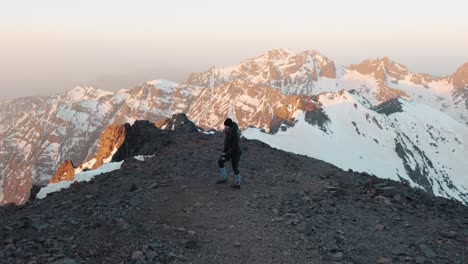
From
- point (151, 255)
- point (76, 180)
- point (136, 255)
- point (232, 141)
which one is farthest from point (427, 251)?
point (76, 180)

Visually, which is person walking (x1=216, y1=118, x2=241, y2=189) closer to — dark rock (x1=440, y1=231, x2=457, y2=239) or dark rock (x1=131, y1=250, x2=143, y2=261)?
dark rock (x1=131, y1=250, x2=143, y2=261)

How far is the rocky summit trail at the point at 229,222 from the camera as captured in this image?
42.3 ft

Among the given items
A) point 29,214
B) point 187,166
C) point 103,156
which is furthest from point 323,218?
point 103,156

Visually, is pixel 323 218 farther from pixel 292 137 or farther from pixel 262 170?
pixel 292 137

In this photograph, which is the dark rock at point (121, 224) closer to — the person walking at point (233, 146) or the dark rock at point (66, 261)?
the dark rock at point (66, 261)

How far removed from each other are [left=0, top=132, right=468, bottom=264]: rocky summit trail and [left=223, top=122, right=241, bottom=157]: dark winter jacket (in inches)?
66.6

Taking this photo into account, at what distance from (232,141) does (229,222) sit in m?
4.32

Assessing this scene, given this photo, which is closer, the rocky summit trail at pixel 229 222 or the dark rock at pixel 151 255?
the dark rock at pixel 151 255

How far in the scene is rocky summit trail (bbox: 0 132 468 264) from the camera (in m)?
12.9

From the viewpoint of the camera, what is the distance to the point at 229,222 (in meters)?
15.2

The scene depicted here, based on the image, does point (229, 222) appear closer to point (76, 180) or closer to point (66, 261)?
point (66, 261)

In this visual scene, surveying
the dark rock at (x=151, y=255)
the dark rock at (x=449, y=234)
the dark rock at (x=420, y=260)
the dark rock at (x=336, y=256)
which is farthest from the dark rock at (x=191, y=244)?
the dark rock at (x=449, y=234)

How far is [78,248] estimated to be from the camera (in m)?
12.6

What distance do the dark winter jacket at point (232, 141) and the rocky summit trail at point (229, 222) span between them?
1.69 metres
